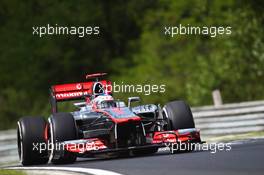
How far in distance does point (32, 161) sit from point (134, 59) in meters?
33.1

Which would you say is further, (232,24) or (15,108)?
(232,24)

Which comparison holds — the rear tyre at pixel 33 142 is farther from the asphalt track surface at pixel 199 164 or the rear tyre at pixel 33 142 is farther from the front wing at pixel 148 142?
the asphalt track surface at pixel 199 164

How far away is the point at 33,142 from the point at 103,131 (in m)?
1.35

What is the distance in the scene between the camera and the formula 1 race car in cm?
1463

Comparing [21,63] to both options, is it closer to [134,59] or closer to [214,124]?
[134,59]

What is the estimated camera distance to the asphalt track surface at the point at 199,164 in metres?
10.7

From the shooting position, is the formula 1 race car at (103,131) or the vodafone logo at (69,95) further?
the vodafone logo at (69,95)

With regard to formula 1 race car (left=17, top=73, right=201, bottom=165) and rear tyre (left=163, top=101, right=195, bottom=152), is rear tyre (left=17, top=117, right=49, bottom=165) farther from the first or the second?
rear tyre (left=163, top=101, right=195, bottom=152)

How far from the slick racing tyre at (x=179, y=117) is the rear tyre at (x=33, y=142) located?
2.11 m

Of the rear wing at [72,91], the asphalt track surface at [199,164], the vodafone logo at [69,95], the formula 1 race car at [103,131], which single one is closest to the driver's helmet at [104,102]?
the formula 1 race car at [103,131]

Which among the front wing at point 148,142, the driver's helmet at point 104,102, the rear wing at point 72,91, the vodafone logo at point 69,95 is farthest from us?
the vodafone logo at point 69,95

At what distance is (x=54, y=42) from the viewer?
175 ft

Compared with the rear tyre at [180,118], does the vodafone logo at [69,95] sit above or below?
above

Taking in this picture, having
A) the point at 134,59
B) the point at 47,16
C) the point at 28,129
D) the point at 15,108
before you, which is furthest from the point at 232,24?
the point at 28,129
